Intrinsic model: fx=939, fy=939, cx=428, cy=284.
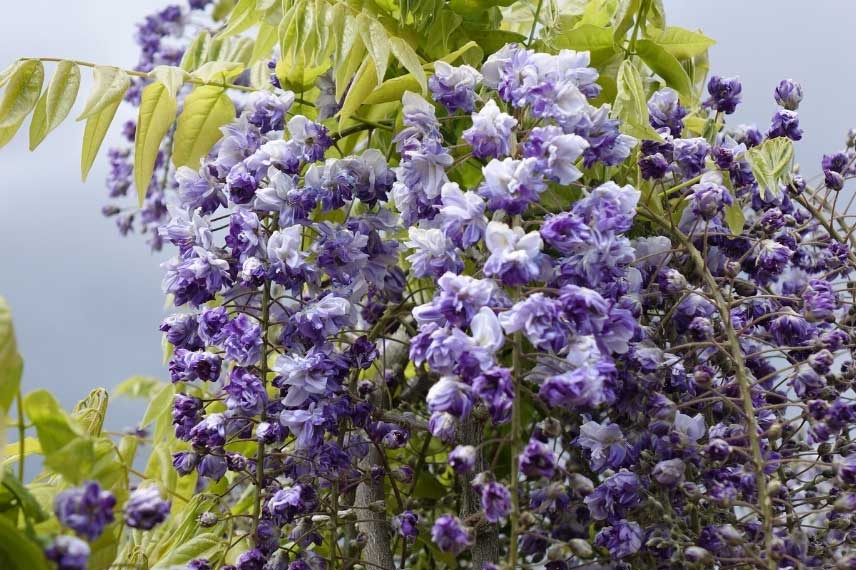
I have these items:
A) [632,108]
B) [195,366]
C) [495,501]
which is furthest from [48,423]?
[632,108]

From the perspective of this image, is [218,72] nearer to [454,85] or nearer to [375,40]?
[375,40]

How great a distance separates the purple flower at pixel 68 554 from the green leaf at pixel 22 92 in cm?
62

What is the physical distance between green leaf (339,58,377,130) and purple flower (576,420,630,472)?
437 millimetres

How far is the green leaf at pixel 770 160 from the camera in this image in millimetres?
1060

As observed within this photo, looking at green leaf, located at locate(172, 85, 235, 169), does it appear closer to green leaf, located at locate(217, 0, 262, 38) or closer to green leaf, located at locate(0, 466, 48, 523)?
green leaf, located at locate(217, 0, 262, 38)

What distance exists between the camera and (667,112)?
1.16m

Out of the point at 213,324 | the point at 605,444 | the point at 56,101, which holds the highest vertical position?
the point at 56,101

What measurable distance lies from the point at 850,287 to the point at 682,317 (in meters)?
0.27

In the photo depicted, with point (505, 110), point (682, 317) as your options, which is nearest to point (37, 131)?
point (505, 110)

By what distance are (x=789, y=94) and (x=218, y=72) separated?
75 cm

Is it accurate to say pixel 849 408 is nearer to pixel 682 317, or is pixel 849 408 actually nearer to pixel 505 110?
pixel 682 317

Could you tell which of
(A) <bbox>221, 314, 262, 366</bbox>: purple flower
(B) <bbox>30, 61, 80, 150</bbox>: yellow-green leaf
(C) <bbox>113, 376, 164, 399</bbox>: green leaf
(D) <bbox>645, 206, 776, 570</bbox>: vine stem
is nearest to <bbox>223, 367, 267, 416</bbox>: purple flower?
(A) <bbox>221, 314, 262, 366</bbox>: purple flower

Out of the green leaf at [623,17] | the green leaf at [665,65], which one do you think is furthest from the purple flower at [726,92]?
the green leaf at [623,17]

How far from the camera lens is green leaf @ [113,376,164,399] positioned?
2203 millimetres
